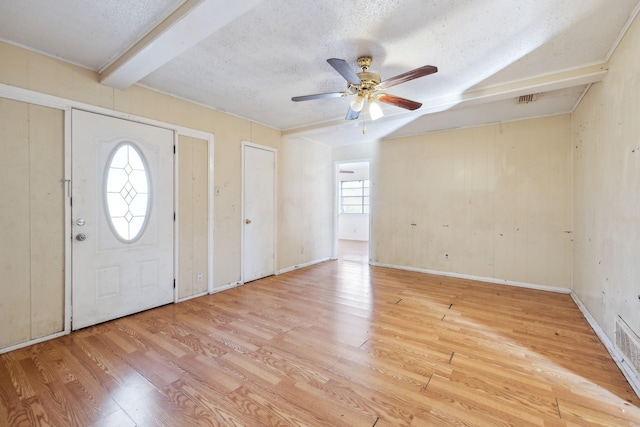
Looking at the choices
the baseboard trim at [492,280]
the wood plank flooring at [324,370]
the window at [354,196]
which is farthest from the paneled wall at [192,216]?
the window at [354,196]

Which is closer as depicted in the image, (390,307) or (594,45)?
(594,45)

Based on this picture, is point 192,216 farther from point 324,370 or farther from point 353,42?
point 353,42

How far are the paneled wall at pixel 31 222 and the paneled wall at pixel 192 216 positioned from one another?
1.12m

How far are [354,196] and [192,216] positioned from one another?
6.48 meters

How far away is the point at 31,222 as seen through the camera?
236 centimetres

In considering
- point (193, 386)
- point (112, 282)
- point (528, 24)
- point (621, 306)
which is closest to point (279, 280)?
point (112, 282)

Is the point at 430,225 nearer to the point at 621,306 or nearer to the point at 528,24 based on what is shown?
the point at 621,306

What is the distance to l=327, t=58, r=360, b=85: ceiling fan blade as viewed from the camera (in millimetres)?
1985

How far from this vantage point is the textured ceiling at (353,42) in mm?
1863

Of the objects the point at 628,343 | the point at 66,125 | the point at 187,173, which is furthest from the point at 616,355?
the point at 66,125

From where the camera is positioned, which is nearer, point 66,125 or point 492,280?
point 66,125

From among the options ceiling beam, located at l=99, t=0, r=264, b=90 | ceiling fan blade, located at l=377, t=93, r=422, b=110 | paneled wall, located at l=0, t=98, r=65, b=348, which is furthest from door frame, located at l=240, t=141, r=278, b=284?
ceiling fan blade, located at l=377, t=93, r=422, b=110

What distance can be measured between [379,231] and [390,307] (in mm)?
2420

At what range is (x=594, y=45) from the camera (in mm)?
2250
